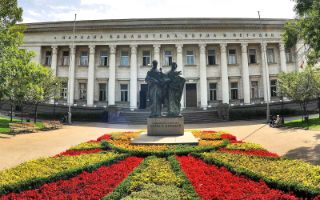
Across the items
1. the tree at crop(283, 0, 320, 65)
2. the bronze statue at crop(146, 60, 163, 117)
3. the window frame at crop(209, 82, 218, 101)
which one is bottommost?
the bronze statue at crop(146, 60, 163, 117)

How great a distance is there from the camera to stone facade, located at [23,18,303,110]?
34156mm

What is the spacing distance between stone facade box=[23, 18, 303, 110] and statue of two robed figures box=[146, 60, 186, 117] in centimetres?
2049

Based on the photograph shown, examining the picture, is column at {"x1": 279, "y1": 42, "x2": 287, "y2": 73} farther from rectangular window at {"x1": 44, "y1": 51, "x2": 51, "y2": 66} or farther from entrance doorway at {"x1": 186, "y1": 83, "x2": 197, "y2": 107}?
rectangular window at {"x1": 44, "y1": 51, "x2": 51, "y2": 66}

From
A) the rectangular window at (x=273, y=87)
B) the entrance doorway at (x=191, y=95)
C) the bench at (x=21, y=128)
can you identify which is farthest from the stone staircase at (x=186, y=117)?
the rectangular window at (x=273, y=87)

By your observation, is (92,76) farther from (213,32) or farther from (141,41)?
(213,32)

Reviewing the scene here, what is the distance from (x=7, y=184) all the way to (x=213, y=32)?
33.1m

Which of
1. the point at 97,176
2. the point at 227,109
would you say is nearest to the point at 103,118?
the point at 227,109

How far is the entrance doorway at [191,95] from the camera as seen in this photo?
34.8 m

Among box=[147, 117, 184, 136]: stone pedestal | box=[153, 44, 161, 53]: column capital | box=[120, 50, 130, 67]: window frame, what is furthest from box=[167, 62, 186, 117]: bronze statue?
box=[120, 50, 130, 67]: window frame

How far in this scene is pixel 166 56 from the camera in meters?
35.5

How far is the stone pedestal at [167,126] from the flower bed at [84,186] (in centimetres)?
535

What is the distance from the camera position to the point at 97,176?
20.9 feet

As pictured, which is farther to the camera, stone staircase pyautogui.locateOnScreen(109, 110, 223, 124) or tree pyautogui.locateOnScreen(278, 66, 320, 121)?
stone staircase pyautogui.locateOnScreen(109, 110, 223, 124)

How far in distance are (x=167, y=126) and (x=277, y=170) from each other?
6.57 metres
